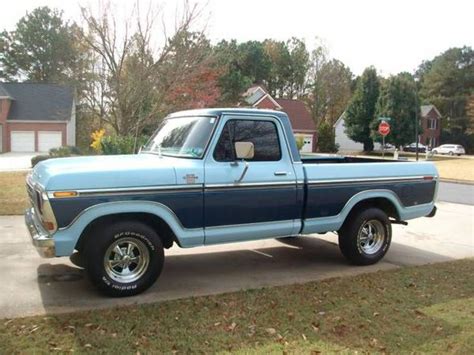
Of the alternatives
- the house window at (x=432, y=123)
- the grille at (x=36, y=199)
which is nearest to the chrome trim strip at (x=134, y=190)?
the grille at (x=36, y=199)

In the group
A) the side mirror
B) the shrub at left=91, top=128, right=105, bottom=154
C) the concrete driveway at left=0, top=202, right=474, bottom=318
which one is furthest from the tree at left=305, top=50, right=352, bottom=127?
the side mirror

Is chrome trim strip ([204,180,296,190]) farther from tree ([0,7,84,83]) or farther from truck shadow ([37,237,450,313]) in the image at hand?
tree ([0,7,84,83])

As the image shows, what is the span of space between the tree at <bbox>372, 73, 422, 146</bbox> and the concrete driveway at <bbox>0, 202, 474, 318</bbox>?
4486 centimetres

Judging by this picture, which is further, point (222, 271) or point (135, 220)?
point (222, 271)

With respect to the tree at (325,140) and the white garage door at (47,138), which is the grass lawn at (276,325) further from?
the tree at (325,140)

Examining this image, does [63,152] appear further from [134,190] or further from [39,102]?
[134,190]

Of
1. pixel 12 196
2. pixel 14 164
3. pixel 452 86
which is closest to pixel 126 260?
pixel 12 196

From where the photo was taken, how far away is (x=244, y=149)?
5672mm

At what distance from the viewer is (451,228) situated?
34.5 feet

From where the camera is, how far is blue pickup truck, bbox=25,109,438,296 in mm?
5066

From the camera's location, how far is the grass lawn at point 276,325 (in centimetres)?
423

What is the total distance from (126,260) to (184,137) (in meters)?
1.68

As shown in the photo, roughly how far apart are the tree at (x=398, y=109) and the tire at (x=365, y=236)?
47319 millimetres

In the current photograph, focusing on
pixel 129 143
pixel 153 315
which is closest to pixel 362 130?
pixel 129 143
